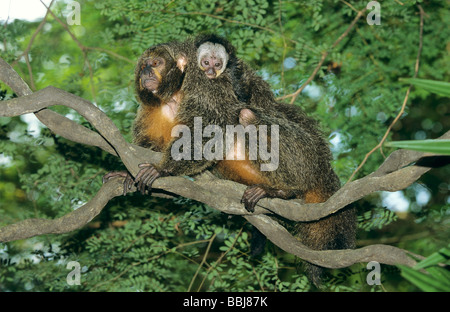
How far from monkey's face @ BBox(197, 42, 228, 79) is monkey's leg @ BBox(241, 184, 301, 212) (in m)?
1.36

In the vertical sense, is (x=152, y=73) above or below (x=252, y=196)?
above

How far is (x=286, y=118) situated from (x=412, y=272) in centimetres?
311

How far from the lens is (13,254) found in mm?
6441

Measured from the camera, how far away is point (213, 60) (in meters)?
4.88

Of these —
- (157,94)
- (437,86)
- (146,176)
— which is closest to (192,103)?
(157,94)

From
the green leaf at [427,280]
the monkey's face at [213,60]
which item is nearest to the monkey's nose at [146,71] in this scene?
the monkey's face at [213,60]

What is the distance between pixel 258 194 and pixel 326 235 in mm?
922

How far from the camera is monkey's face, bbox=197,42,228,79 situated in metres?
4.85

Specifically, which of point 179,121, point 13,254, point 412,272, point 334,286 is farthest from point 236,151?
point 13,254

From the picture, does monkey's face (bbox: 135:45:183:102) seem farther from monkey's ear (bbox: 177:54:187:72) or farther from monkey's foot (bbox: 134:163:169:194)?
monkey's foot (bbox: 134:163:169:194)

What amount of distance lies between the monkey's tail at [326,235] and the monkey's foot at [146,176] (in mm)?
1505

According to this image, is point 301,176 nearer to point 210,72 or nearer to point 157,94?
point 210,72

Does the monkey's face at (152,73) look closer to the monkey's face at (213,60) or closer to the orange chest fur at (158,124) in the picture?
the orange chest fur at (158,124)

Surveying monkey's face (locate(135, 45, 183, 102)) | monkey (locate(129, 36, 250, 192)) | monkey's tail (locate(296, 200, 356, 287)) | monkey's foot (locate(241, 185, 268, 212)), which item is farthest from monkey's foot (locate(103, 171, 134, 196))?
monkey's tail (locate(296, 200, 356, 287))
